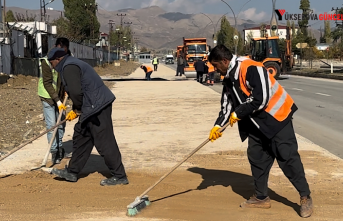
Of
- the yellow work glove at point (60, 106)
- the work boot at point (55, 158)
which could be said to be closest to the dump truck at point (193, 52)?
the work boot at point (55, 158)

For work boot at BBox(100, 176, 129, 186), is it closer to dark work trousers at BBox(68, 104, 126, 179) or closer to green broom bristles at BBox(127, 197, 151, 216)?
dark work trousers at BBox(68, 104, 126, 179)

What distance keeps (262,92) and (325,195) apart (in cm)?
163

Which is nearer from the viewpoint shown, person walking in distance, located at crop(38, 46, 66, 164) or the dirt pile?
person walking in distance, located at crop(38, 46, 66, 164)

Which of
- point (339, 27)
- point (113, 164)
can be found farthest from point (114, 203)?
point (339, 27)

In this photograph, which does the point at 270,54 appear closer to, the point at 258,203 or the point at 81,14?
the point at 258,203

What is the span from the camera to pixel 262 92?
4.90 meters

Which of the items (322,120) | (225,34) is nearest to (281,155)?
(322,120)

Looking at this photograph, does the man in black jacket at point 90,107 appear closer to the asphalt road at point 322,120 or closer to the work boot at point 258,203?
the work boot at point 258,203

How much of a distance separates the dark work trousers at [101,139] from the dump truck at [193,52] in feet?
102

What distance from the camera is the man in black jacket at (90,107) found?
242 inches

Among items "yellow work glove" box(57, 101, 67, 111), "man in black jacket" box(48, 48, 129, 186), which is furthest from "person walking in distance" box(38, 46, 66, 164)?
"man in black jacket" box(48, 48, 129, 186)

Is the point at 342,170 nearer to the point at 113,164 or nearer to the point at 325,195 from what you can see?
the point at 325,195

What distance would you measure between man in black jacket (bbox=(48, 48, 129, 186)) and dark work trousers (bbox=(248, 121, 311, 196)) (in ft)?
5.94

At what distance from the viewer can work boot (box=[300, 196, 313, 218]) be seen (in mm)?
4965
